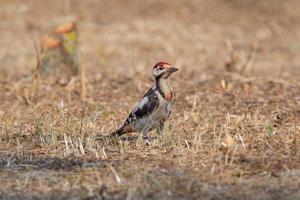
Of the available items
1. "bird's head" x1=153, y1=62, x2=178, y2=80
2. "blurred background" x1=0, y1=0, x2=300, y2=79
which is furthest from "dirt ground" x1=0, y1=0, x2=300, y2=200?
"bird's head" x1=153, y1=62, x2=178, y2=80

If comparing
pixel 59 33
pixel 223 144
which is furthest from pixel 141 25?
pixel 223 144

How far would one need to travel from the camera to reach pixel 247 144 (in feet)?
22.3

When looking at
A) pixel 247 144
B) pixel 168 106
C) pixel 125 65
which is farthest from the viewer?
pixel 125 65

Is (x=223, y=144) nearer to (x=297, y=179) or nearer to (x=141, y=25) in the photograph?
(x=297, y=179)

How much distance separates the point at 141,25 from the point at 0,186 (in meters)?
10.8

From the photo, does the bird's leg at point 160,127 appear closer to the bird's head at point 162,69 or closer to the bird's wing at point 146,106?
the bird's wing at point 146,106

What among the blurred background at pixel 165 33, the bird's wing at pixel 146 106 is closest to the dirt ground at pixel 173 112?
the blurred background at pixel 165 33

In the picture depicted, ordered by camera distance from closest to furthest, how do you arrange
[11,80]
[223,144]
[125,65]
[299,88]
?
[223,144] < [299,88] < [11,80] < [125,65]

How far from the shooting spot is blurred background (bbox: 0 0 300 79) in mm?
13062

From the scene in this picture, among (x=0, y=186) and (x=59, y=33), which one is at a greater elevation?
(x=59, y=33)

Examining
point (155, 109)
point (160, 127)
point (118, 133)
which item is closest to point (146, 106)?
point (155, 109)

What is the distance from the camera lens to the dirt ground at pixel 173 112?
19.3 ft

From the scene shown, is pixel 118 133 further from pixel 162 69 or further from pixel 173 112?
pixel 173 112

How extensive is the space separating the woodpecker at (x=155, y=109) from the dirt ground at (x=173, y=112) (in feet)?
0.40
